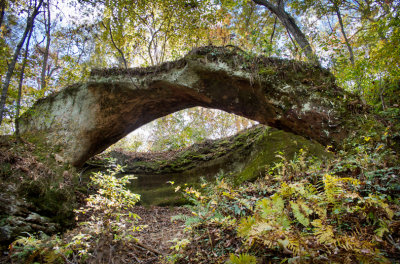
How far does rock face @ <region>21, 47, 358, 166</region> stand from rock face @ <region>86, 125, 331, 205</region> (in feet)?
3.43

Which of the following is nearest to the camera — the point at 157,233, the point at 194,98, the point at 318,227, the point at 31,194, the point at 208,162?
the point at 318,227

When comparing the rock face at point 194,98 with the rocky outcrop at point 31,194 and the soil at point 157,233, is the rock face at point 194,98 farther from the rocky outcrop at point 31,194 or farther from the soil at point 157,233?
the soil at point 157,233

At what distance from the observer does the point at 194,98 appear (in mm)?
7332

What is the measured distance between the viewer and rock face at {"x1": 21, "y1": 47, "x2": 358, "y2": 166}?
5.51 metres

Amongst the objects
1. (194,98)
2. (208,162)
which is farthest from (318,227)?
(208,162)

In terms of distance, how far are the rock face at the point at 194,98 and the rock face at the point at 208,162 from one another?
1.05 meters

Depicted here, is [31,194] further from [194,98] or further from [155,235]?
[194,98]

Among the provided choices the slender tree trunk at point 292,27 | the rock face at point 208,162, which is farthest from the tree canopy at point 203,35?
the rock face at point 208,162

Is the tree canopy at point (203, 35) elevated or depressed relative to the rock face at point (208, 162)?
elevated

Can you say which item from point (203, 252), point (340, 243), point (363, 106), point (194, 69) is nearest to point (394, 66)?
point (363, 106)

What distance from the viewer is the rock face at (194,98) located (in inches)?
217

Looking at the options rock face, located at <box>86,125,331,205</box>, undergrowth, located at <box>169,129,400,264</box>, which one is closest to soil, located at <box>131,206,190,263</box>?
undergrowth, located at <box>169,129,400,264</box>

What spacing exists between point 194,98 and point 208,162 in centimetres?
304

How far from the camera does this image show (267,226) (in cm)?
180
